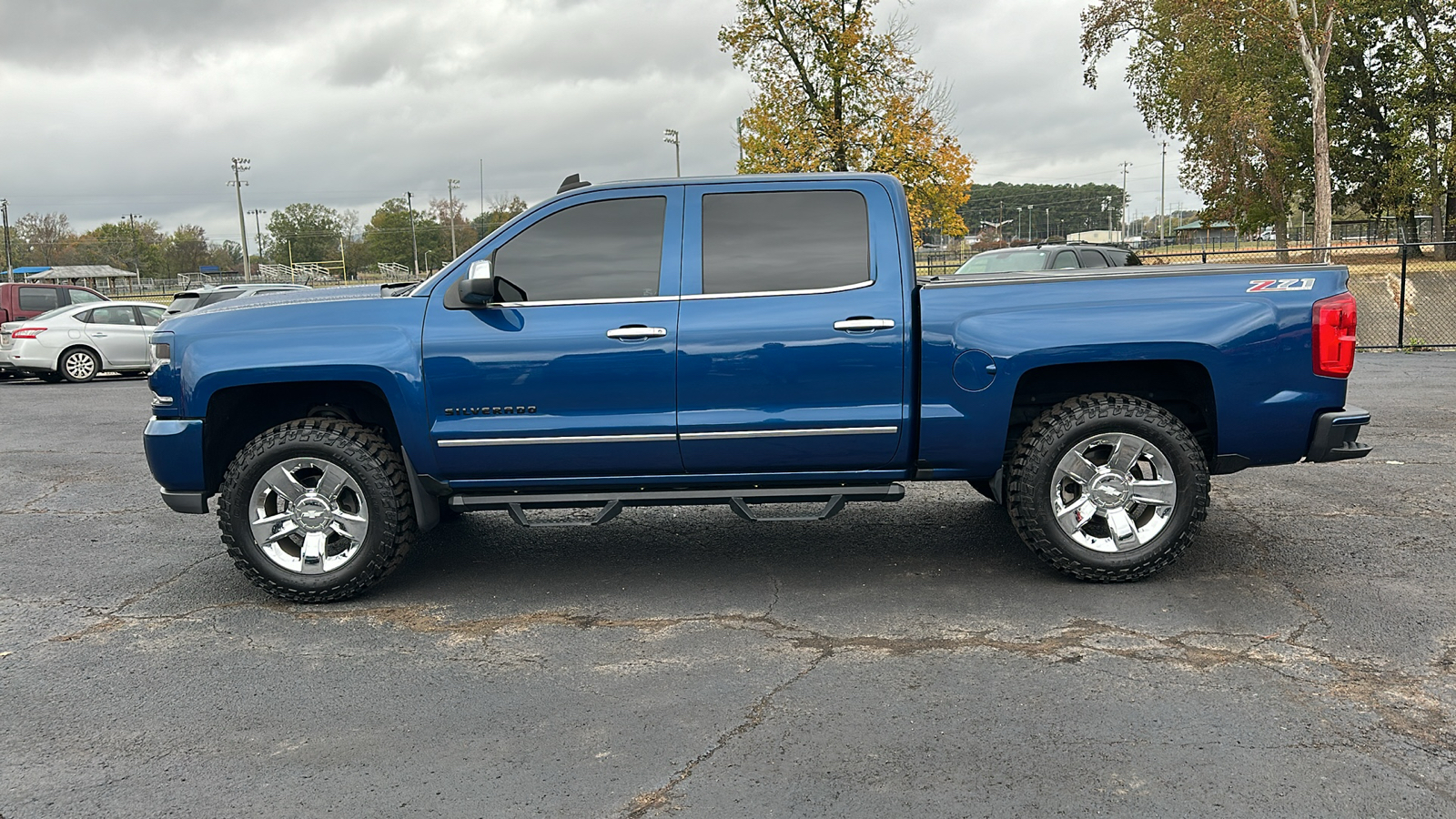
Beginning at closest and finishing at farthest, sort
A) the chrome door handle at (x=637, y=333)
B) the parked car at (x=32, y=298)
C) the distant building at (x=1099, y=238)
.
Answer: the chrome door handle at (x=637, y=333)
the parked car at (x=32, y=298)
the distant building at (x=1099, y=238)

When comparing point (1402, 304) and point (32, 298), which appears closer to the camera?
point (1402, 304)

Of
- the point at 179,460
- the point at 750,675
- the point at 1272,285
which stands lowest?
the point at 750,675

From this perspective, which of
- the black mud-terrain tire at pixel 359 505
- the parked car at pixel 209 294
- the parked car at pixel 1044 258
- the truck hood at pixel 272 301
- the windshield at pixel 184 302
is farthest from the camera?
the parked car at pixel 209 294

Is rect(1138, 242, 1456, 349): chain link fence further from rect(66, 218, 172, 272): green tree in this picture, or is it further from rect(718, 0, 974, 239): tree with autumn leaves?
rect(66, 218, 172, 272): green tree

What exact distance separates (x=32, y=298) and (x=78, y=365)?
11.8ft

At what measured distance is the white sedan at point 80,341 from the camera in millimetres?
17453

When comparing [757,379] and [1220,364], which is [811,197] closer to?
[757,379]

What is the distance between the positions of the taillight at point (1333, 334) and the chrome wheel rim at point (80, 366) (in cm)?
1872

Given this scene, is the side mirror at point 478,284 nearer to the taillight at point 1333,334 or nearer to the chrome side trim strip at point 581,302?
the chrome side trim strip at point 581,302

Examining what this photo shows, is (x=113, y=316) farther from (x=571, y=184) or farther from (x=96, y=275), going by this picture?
(x=96, y=275)

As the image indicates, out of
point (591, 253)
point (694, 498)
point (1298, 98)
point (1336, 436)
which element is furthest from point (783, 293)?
point (1298, 98)

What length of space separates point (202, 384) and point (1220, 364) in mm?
4863

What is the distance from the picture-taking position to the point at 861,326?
4.89 metres

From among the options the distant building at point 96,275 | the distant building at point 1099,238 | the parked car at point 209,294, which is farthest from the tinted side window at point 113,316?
the distant building at point 96,275
